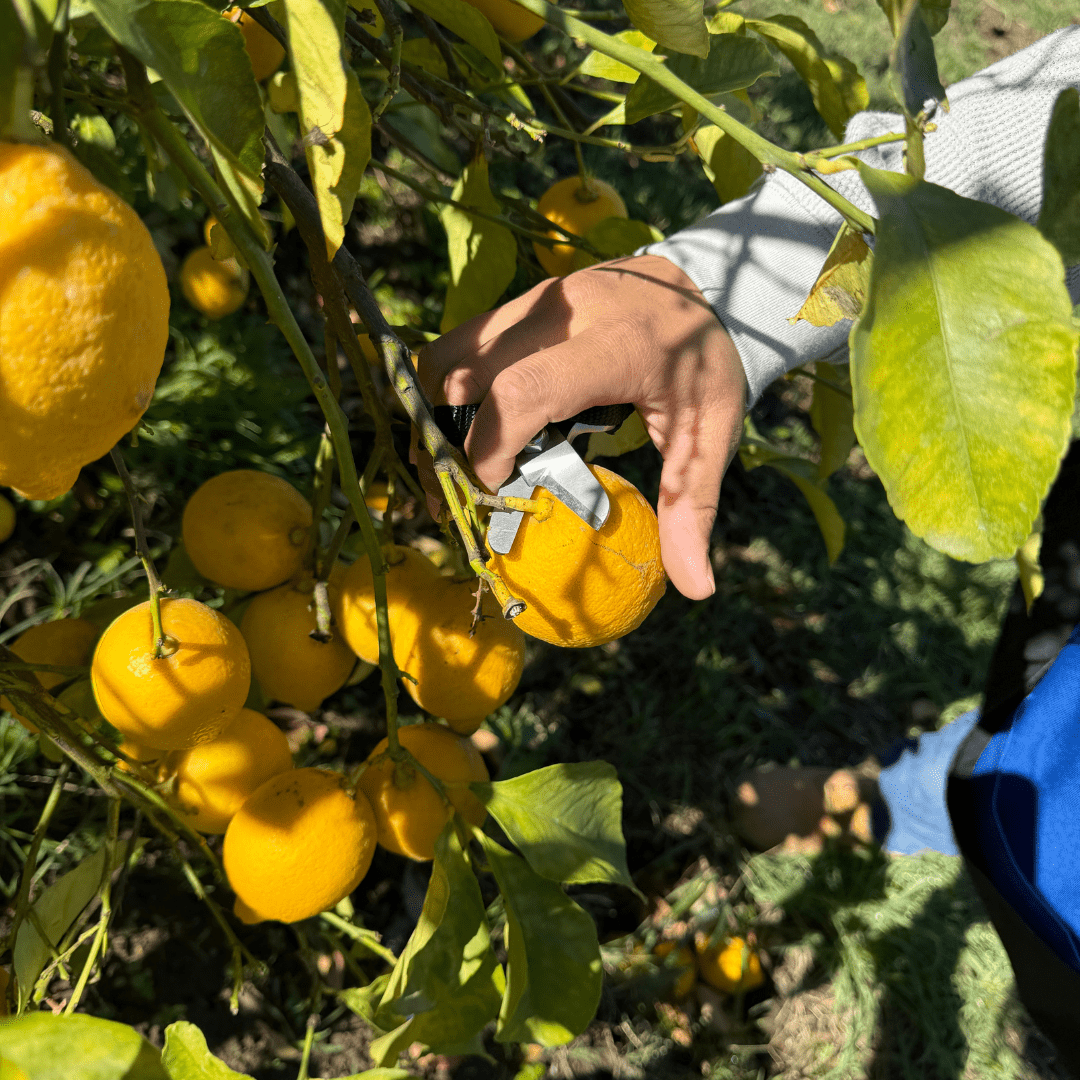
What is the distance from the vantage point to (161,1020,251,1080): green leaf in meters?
0.41

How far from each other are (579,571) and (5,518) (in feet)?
2.88

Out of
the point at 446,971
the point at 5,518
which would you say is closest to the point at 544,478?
the point at 446,971

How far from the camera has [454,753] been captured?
0.75 metres

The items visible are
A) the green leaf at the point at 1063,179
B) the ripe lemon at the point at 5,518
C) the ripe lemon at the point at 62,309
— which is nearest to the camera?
the ripe lemon at the point at 62,309

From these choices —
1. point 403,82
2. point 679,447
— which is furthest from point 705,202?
point 679,447

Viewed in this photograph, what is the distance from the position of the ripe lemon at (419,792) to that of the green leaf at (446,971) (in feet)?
0.10

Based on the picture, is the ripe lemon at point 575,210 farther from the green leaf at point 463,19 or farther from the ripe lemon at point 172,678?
the ripe lemon at point 172,678

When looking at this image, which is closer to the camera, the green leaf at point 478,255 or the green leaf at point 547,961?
the green leaf at point 547,961

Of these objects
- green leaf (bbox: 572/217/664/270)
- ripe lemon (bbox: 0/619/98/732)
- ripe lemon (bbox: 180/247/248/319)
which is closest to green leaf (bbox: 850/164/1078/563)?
green leaf (bbox: 572/217/664/270)

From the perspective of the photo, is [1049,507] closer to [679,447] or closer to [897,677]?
[897,677]

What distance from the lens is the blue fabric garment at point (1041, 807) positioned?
1.18m

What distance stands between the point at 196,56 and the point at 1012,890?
144 centimetres

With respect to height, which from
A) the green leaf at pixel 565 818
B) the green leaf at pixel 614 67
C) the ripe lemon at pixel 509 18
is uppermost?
the ripe lemon at pixel 509 18

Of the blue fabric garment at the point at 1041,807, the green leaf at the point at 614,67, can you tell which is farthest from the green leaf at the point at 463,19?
the blue fabric garment at the point at 1041,807
